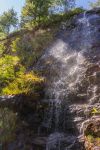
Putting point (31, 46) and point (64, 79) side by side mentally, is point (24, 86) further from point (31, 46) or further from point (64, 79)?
point (31, 46)

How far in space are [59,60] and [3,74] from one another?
3.39 meters

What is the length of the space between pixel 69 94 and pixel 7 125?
109 inches

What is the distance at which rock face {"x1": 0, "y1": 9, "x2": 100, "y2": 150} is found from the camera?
434 inches

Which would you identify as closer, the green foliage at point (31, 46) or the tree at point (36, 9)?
the green foliage at point (31, 46)

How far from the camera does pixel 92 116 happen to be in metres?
10.9

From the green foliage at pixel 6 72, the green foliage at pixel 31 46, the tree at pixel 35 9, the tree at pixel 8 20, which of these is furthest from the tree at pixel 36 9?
the tree at pixel 8 20

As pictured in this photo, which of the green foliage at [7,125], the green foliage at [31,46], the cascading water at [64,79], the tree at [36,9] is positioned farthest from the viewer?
the tree at [36,9]

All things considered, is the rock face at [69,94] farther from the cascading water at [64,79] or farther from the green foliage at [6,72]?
the green foliage at [6,72]

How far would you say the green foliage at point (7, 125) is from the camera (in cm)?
1210

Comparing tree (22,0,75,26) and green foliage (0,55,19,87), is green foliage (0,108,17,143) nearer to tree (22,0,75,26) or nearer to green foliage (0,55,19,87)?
green foliage (0,55,19,87)

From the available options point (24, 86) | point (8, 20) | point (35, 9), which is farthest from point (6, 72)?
point (8, 20)

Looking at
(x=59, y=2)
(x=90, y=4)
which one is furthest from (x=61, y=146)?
(x=90, y=4)

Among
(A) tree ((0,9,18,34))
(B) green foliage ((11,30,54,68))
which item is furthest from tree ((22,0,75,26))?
(A) tree ((0,9,18,34))

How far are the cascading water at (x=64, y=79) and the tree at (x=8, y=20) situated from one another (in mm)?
21484
